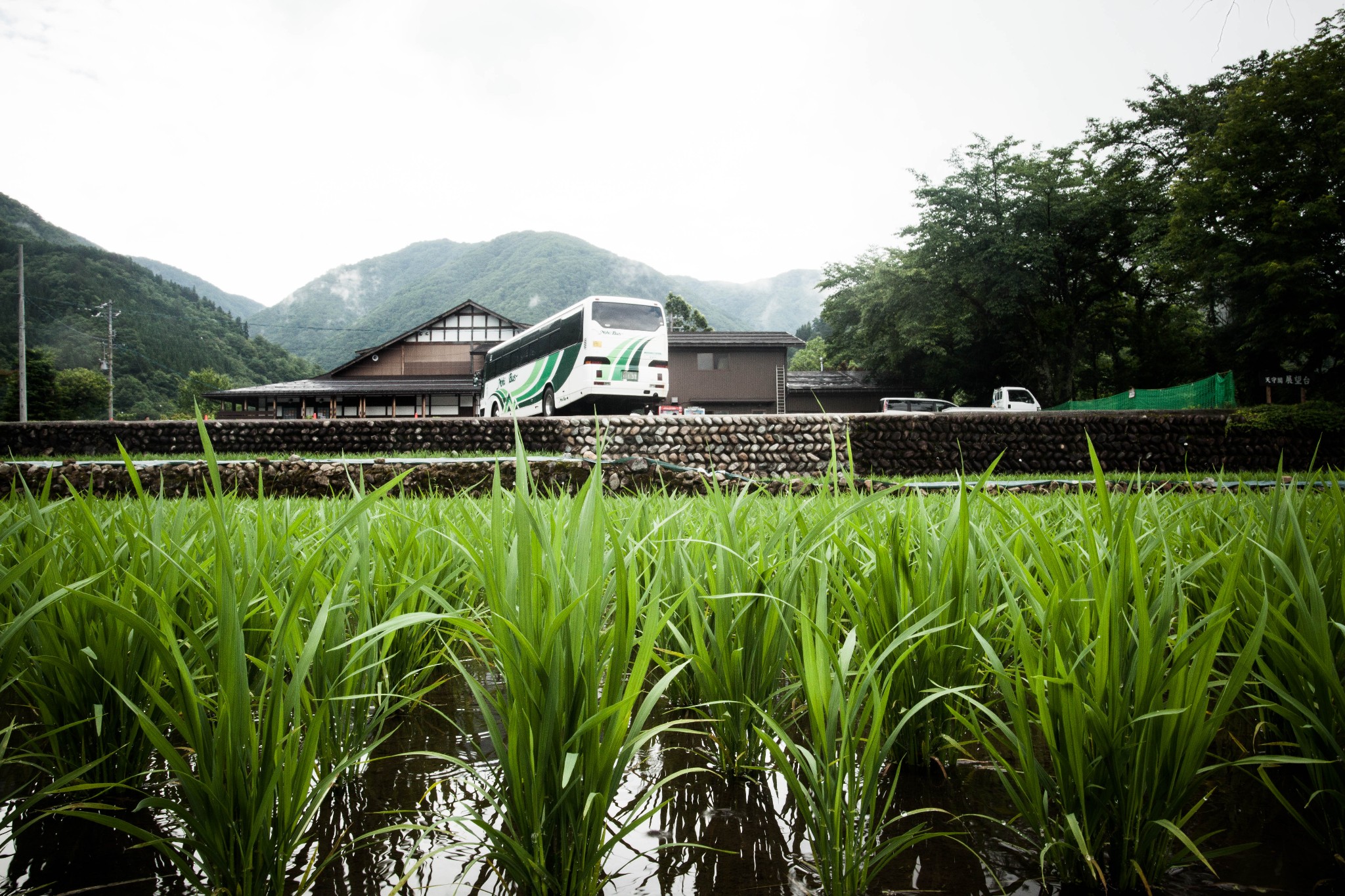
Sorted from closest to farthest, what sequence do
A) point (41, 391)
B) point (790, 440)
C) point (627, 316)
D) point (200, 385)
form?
point (790, 440) < point (627, 316) < point (41, 391) < point (200, 385)

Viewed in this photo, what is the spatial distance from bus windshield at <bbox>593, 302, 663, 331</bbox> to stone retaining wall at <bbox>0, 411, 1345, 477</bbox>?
3597mm

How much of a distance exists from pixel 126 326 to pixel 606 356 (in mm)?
48547

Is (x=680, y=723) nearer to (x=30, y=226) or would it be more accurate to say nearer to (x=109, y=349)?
(x=109, y=349)

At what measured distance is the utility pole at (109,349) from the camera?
38781mm

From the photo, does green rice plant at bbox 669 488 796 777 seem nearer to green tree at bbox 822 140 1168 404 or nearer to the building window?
green tree at bbox 822 140 1168 404

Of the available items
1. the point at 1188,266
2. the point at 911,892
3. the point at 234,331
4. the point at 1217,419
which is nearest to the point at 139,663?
the point at 911,892

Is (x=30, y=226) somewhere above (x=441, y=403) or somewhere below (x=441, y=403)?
above

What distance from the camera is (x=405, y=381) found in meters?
30.6

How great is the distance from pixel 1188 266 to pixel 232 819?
876 inches

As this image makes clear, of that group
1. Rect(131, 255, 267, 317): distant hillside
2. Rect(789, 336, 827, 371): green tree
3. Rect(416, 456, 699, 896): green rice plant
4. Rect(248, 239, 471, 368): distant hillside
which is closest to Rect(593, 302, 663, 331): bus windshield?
Rect(416, 456, 699, 896): green rice plant

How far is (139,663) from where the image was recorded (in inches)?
50.9

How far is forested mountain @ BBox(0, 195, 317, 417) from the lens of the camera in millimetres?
42875

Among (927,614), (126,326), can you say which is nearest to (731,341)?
(927,614)

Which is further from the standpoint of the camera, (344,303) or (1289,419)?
(344,303)
